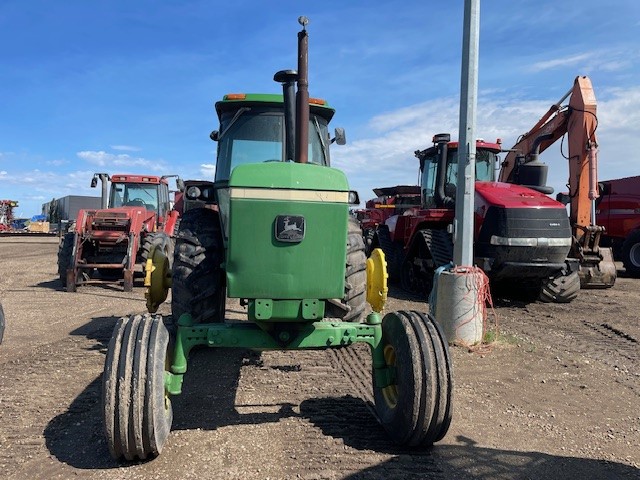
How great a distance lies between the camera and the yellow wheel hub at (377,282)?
14.4 feet

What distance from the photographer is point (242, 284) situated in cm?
352

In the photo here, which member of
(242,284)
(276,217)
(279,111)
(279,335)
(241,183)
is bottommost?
(279,335)

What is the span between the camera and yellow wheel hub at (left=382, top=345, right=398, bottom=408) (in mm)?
3843

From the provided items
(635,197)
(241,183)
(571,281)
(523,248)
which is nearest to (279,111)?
(241,183)

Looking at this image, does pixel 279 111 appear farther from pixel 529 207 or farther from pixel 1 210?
pixel 1 210

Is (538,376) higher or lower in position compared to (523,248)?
lower

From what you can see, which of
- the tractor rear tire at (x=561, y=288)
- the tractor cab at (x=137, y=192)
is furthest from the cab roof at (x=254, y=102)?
the tractor cab at (x=137, y=192)

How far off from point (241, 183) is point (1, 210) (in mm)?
42011

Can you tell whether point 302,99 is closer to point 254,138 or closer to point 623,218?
point 254,138

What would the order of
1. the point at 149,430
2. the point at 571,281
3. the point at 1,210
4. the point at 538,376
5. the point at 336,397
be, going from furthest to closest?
the point at 1,210, the point at 571,281, the point at 538,376, the point at 336,397, the point at 149,430

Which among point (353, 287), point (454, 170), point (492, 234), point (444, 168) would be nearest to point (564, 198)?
point (454, 170)

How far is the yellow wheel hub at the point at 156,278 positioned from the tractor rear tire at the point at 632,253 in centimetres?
1315

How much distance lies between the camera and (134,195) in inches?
540

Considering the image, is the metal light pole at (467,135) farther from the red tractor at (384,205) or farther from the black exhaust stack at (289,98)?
the red tractor at (384,205)
